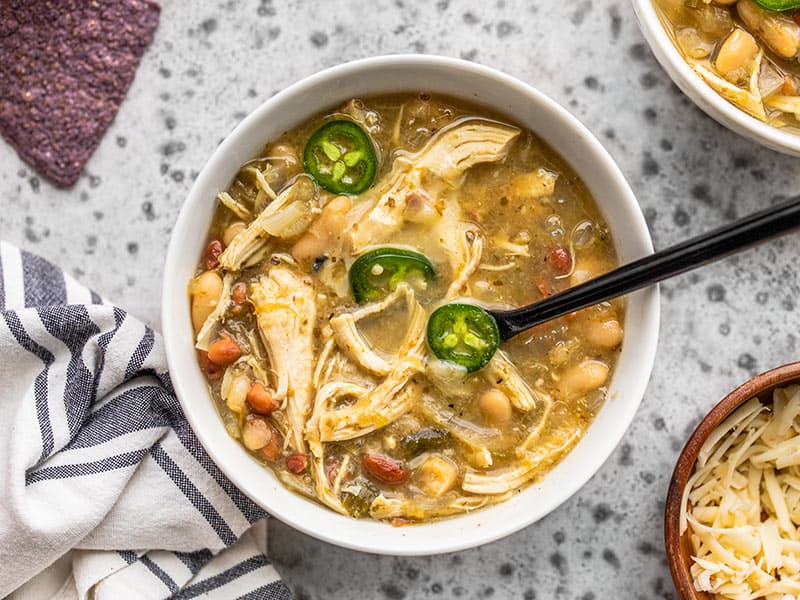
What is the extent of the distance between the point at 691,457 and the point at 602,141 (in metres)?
1.10

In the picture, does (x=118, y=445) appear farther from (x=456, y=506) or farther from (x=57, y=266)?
(x=456, y=506)

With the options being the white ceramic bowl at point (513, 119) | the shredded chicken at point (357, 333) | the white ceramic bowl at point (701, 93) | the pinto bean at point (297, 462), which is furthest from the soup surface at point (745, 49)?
the pinto bean at point (297, 462)

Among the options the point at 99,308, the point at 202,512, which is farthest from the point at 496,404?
the point at 99,308

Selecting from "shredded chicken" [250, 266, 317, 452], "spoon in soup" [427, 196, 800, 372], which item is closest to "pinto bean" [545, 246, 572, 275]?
"spoon in soup" [427, 196, 800, 372]

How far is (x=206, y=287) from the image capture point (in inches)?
122

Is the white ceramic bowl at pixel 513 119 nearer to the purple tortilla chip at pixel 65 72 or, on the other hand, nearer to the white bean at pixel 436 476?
the white bean at pixel 436 476

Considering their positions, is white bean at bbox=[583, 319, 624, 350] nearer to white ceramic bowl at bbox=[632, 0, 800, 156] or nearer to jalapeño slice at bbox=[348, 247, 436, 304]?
jalapeño slice at bbox=[348, 247, 436, 304]

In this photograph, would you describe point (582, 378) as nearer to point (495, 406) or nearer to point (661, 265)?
point (495, 406)

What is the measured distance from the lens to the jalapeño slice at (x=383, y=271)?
309 centimetres

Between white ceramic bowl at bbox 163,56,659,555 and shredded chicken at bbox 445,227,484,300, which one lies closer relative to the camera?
white ceramic bowl at bbox 163,56,659,555

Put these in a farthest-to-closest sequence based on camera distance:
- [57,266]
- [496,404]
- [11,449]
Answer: [57,266]
[11,449]
[496,404]

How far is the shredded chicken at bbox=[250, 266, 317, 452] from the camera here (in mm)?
3104

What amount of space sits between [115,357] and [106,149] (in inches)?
29.4

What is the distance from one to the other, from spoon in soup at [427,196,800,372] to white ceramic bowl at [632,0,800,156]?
25.7 inches
